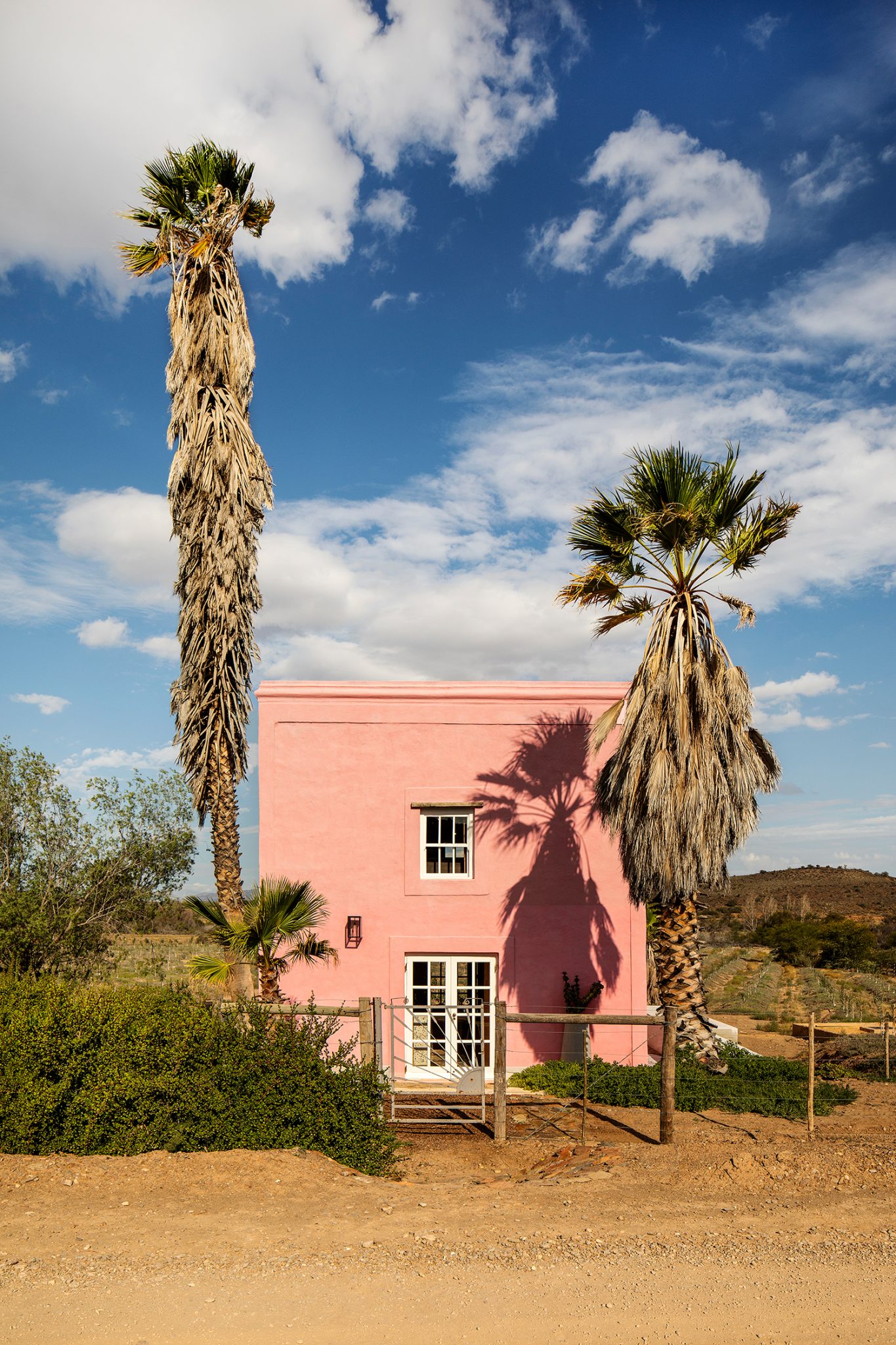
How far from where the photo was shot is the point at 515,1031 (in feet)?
52.4

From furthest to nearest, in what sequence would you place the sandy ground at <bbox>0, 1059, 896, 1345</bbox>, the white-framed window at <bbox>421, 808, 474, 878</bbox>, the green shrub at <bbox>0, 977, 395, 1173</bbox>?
the white-framed window at <bbox>421, 808, 474, 878</bbox>, the green shrub at <bbox>0, 977, 395, 1173</bbox>, the sandy ground at <bbox>0, 1059, 896, 1345</bbox>

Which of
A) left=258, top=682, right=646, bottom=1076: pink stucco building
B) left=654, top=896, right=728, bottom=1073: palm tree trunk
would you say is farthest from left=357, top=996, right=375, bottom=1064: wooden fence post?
left=654, top=896, right=728, bottom=1073: palm tree trunk

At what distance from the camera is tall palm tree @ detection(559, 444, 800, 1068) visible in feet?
45.1

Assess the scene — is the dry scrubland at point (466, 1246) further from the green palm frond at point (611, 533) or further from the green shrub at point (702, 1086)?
the green palm frond at point (611, 533)

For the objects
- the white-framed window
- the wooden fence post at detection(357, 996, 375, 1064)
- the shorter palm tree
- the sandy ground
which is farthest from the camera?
the white-framed window

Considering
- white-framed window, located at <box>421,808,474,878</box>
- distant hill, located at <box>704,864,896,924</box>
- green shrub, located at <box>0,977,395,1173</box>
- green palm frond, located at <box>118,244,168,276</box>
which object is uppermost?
green palm frond, located at <box>118,244,168,276</box>

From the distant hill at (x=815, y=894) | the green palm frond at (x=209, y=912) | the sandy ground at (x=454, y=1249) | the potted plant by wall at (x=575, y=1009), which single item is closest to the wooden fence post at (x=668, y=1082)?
the sandy ground at (x=454, y=1249)

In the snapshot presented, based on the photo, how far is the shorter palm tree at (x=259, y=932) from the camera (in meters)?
12.4

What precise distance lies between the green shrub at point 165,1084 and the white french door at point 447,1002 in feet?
18.5

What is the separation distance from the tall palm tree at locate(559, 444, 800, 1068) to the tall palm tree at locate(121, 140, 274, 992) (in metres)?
5.35

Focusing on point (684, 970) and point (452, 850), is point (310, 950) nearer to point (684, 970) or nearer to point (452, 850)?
point (452, 850)

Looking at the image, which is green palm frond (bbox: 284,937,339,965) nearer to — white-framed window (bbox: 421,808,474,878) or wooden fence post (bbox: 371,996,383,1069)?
wooden fence post (bbox: 371,996,383,1069)

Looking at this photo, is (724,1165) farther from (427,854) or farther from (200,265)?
(200,265)

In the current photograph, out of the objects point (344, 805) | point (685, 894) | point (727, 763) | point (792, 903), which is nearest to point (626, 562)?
point (727, 763)
